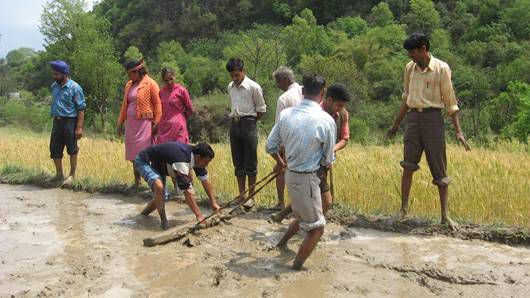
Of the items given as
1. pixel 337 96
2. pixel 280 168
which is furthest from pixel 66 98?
pixel 337 96

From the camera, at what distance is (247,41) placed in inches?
2164

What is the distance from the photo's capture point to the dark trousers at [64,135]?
27.3 ft

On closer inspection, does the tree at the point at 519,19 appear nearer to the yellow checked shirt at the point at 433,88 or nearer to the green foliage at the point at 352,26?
the green foliage at the point at 352,26

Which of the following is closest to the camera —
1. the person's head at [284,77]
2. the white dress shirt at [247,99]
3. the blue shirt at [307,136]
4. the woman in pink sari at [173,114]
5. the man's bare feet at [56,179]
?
the blue shirt at [307,136]

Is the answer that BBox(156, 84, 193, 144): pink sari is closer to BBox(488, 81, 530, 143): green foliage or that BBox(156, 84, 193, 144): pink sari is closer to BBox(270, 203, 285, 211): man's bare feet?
BBox(270, 203, 285, 211): man's bare feet

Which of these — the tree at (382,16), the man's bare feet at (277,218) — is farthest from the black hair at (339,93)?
the tree at (382,16)

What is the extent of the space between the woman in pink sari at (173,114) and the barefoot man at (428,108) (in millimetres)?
3007

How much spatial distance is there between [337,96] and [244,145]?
1.98m

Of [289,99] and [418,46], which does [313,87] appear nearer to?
[289,99]

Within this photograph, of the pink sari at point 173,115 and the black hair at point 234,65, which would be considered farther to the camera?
the pink sari at point 173,115

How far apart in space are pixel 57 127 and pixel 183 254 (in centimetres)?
420

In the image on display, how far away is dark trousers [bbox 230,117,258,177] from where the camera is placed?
6.73 metres

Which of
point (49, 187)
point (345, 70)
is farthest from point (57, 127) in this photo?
point (345, 70)

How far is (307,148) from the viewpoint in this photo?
4.41 metres
